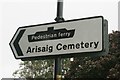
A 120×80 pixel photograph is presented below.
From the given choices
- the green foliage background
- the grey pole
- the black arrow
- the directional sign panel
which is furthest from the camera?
the green foliage background

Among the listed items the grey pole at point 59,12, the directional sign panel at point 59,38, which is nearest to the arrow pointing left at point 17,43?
the directional sign panel at point 59,38

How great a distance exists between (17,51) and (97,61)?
2702cm

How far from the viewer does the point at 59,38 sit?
5562 millimetres

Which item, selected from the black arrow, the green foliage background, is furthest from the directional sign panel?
the green foliage background

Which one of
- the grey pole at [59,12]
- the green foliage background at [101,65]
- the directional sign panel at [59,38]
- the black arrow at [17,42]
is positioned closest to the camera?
the directional sign panel at [59,38]

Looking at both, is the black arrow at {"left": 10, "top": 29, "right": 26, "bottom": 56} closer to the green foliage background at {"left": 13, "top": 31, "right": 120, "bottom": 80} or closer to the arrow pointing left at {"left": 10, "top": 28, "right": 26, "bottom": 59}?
the arrow pointing left at {"left": 10, "top": 28, "right": 26, "bottom": 59}

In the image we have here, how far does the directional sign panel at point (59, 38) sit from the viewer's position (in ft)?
17.3

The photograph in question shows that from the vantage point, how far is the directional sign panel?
5.27 meters

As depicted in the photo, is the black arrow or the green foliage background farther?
the green foliage background

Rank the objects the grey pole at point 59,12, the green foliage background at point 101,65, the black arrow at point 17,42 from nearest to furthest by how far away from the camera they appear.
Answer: the grey pole at point 59,12 → the black arrow at point 17,42 → the green foliage background at point 101,65

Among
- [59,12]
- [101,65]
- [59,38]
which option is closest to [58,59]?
[59,38]

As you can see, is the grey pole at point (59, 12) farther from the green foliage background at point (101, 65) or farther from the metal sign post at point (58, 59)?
the green foliage background at point (101, 65)

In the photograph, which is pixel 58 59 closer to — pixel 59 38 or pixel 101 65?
pixel 59 38

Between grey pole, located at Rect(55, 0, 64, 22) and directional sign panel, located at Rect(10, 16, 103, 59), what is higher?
grey pole, located at Rect(55, 0, 64, 22)
